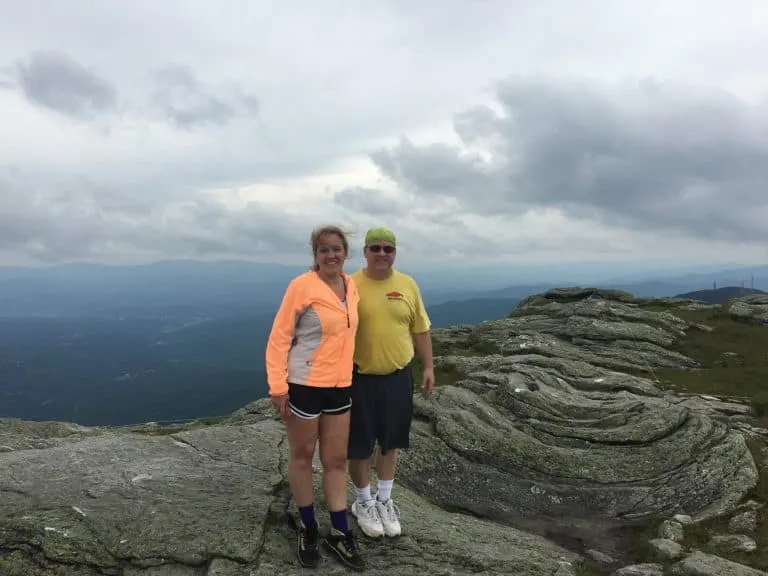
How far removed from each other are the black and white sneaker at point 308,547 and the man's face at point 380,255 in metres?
5.65

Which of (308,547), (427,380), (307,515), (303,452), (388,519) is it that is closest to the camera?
(303,452)

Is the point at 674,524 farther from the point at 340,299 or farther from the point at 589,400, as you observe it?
the point at 340,299

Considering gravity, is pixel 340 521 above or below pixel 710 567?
above

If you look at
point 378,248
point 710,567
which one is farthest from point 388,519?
point 710,567

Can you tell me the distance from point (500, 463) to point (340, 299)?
11943mm

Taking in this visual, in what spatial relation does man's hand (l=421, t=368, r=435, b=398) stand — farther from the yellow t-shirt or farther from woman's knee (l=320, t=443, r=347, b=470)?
woman's knee (l=320, t=443, r=347, b=470)

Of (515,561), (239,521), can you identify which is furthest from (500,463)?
(239,521)

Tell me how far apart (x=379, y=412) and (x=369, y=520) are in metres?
2.61

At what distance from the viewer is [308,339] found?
31.7 ft

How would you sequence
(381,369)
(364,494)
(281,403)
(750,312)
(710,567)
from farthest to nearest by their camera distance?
(750,312)
(710,567)
(364,494)
(381,369)
(281,403)

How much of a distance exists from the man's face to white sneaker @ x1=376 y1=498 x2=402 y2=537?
18.2ft

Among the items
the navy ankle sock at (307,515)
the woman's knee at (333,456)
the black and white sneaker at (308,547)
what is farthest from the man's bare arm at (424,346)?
the black and white sneaker at (308,547)

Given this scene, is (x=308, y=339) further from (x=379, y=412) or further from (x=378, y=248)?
(x=379, y=412)

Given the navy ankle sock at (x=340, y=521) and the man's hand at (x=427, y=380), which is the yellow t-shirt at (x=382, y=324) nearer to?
the man's hand at (x=427, y=380)
